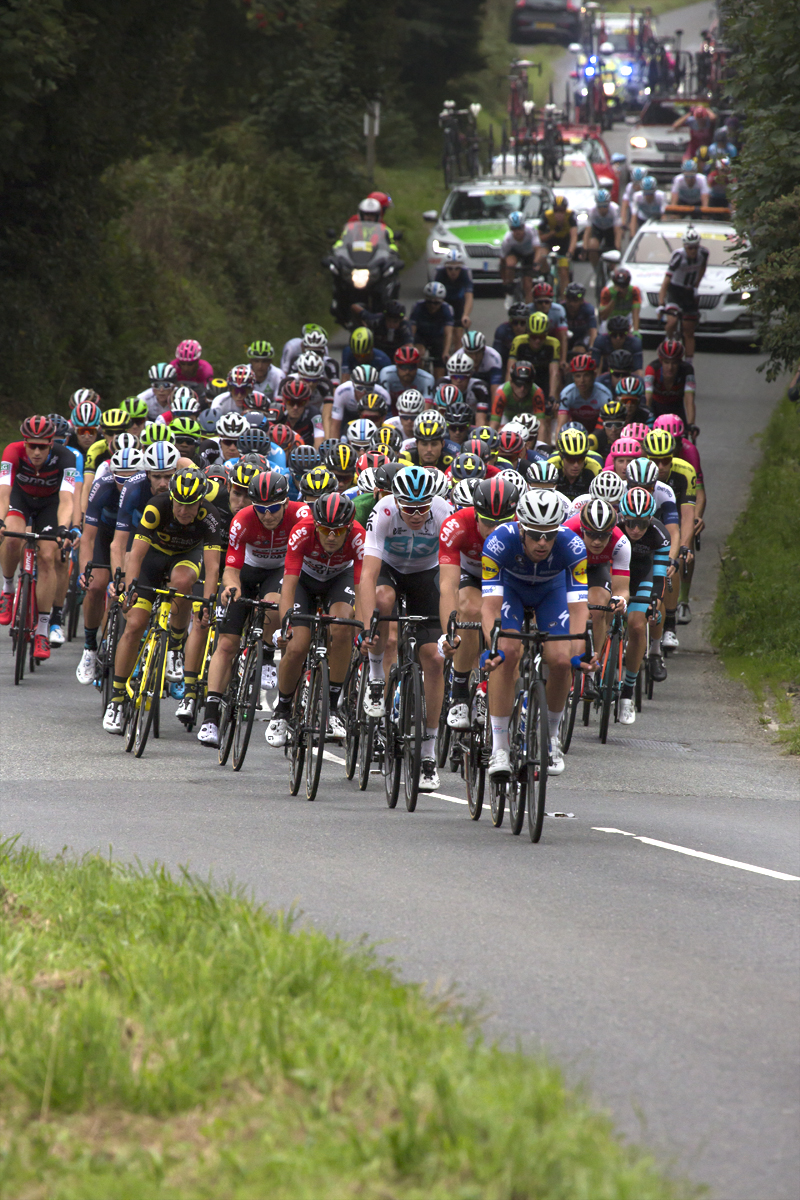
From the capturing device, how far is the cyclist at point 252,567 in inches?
468

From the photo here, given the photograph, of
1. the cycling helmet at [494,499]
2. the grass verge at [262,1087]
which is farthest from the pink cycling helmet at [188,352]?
the grass verge at [262,1087]

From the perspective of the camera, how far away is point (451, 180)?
153 feet

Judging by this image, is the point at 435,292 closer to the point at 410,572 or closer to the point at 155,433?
the point at 155,433

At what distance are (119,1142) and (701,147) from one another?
161ft

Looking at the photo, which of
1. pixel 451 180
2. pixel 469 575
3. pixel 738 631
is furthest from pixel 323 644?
pixel 451 180

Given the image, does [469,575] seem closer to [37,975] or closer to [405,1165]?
[37,975]

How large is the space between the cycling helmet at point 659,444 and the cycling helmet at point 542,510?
6100mm

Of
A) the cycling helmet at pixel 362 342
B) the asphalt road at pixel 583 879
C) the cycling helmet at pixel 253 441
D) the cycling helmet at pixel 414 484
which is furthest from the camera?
the cycling helmet at pixel 362 342

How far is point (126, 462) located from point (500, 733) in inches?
215

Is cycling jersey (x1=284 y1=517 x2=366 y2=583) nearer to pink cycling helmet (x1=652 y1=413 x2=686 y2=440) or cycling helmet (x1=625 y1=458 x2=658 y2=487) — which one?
cycling helmet (x1=625 y1=458 x2=658 y2=487)

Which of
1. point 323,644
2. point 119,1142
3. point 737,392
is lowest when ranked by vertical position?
point 119,1142

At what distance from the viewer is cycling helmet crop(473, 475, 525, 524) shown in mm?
10773

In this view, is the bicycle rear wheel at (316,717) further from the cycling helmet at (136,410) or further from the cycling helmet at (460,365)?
the cycling helmet at (460,365)

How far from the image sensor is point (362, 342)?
21.5 meters
